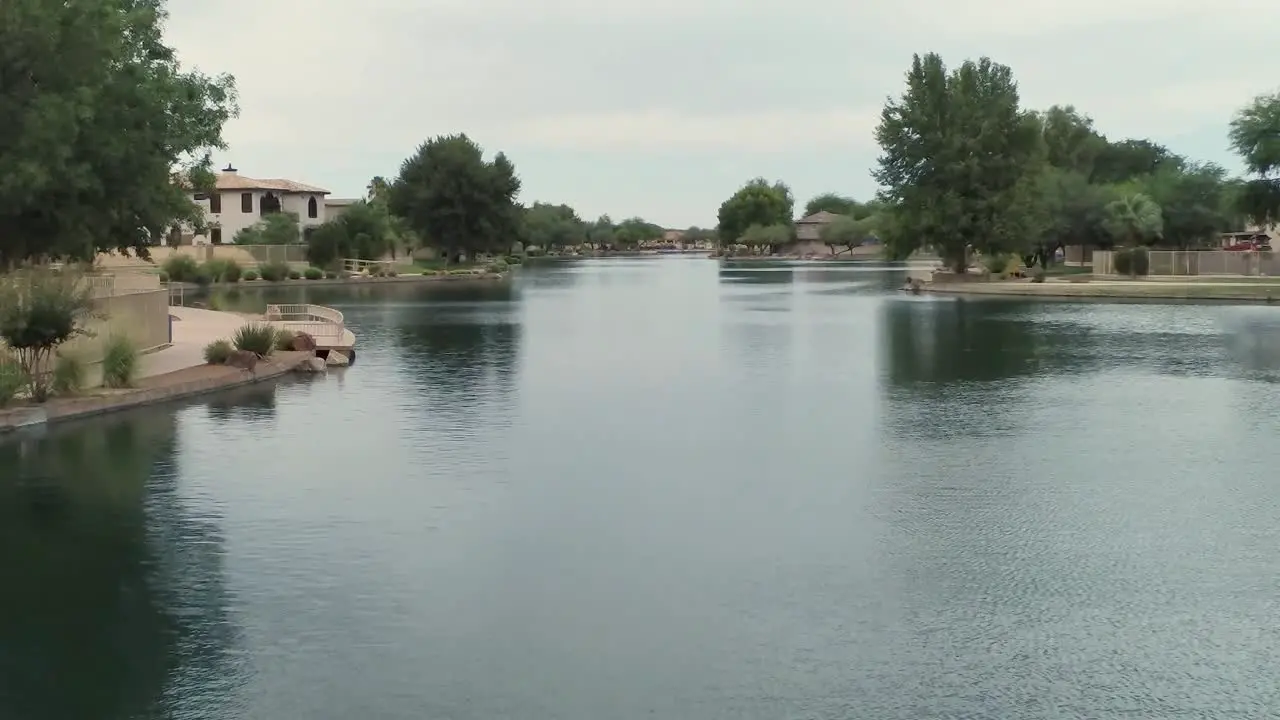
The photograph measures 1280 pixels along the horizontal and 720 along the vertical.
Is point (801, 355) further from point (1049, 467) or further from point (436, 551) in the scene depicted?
point (436, 551)

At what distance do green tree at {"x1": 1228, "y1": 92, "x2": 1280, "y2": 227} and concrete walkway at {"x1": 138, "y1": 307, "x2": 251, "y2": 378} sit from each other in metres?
52.9

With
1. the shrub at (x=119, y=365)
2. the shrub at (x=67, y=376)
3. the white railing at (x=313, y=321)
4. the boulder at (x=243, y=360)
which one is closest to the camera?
the shrub at (x=67, y=376)

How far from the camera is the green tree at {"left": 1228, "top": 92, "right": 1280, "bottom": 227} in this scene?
232ft

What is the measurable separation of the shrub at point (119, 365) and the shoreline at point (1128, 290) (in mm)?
47497

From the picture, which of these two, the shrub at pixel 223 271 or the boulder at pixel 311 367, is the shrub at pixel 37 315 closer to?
the boulder at pixel 311 367

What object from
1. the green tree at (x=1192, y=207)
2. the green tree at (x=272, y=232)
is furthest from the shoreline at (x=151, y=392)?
the green tree at (x=272, y=232)

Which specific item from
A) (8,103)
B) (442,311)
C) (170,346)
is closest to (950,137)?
(442,311)

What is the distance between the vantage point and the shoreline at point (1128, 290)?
5916 centimetres

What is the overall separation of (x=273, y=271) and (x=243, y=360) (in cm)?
5708

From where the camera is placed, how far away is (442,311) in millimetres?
55969

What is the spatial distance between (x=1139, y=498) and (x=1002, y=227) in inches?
2493

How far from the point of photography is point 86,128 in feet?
85.6

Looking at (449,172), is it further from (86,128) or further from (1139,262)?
(86,128)

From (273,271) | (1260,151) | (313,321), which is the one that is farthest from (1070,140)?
(313,321)
